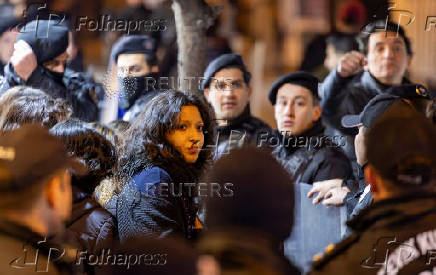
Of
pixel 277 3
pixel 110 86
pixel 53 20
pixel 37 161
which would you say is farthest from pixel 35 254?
pixel 277 3

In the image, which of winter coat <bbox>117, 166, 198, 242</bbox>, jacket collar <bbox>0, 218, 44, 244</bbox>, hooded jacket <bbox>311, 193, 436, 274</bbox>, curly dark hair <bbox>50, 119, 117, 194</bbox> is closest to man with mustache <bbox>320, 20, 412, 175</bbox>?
winter coat <bbox>117, 166, 198, 242</bbox>

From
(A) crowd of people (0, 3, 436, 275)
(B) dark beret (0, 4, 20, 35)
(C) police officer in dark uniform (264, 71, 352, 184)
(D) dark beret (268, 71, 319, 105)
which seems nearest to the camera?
(A) crowd of people (0, 3, 436, 275)

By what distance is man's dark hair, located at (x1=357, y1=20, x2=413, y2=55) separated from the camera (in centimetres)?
354

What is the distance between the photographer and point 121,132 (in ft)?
10.7

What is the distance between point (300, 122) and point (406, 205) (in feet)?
5.10

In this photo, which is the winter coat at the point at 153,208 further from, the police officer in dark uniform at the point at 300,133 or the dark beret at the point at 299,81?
the dark beret at the point at 299,81

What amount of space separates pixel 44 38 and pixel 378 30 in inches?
76.0

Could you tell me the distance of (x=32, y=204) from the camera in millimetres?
1974

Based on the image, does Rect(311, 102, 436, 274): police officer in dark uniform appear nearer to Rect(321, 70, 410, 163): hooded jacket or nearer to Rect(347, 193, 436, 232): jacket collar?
Rect(347, 193, 436, 232): jacket collar

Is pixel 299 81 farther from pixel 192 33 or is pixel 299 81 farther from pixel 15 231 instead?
pixel 15 231

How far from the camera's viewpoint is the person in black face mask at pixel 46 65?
11.8 ft

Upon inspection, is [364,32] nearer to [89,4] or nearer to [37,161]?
[89,4]

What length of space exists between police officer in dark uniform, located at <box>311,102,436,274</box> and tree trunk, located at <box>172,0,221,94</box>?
173 cm

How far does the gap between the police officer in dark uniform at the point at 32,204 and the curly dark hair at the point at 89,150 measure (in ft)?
2.27
